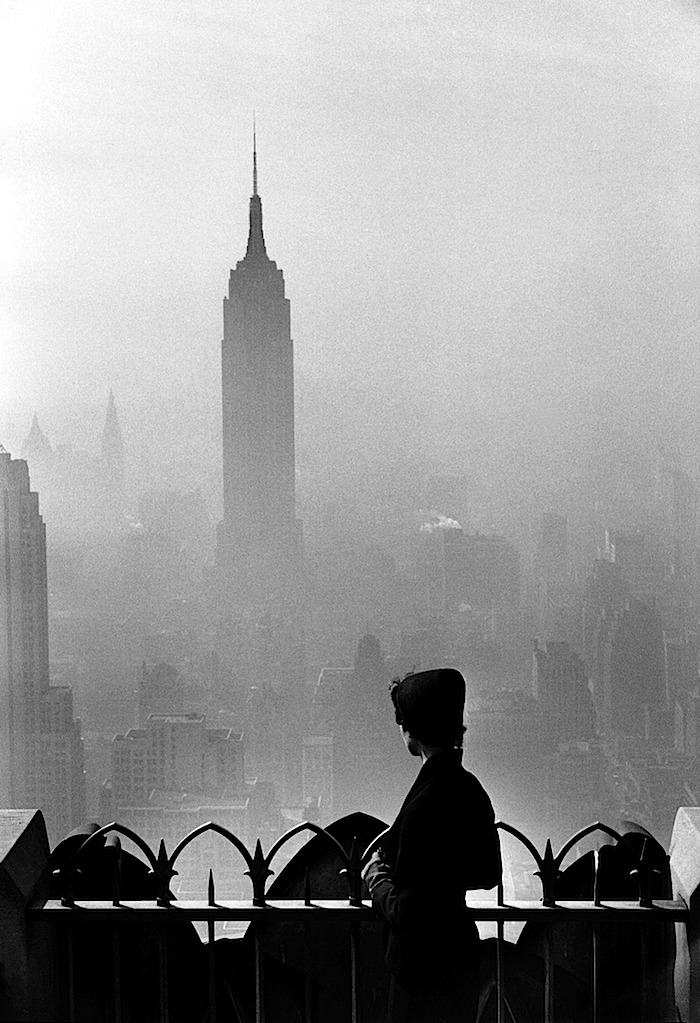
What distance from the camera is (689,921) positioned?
1431 mm

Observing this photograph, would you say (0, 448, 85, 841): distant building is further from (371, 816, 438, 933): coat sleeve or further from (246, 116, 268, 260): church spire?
(371, 816, 438, 933): coat sleeve

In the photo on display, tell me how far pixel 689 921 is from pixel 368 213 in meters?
1.94

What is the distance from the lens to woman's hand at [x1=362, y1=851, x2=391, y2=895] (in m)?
1.31

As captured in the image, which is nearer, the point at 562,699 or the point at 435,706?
the point at 435,706

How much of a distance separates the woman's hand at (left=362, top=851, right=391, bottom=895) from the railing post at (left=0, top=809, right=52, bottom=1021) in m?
0.44

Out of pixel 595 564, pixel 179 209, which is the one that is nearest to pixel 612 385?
pixel 595 564

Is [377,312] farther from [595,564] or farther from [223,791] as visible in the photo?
[223,791]

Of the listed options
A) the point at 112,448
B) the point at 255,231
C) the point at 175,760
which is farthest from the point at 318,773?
the point at 255,231

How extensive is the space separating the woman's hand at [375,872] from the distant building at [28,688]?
1.64 meters

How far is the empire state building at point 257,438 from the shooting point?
2.88 metres

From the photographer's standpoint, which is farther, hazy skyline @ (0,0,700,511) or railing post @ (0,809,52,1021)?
hazy skyline @ (0,0,700,511)

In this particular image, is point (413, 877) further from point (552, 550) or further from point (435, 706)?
point (552, 550)

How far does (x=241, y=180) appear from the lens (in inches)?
111

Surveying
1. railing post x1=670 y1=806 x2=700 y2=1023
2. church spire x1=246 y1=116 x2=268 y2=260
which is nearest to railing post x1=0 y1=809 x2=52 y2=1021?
railing post x1=670 y1=806 x2=700 y2=1023
